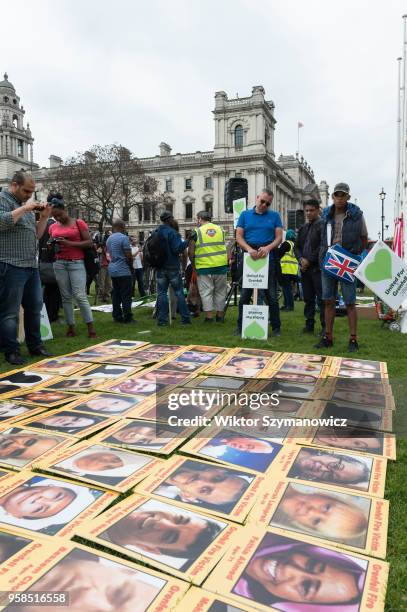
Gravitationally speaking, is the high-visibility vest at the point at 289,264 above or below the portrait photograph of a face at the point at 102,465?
above

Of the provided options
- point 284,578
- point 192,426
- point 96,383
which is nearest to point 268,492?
point 284,578

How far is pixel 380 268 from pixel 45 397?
3299 mm

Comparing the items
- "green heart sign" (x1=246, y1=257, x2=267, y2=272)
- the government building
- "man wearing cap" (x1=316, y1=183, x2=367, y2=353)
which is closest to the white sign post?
"green heart sign" (x1=246, y1=257, x2=267, y2=272)

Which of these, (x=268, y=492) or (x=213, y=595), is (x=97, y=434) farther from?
(x=213, y=595)

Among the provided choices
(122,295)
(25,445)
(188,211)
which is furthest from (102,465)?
(188,211)

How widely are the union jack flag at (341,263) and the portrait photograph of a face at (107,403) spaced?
7.43 ft

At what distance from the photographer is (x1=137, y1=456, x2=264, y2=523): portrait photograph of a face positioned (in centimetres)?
164

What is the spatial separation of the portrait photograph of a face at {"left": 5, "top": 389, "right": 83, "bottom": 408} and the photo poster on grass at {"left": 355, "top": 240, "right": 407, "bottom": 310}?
2757 millimetres

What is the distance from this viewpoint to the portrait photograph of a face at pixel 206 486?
1645 millimetres

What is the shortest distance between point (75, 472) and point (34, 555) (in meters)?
0.54

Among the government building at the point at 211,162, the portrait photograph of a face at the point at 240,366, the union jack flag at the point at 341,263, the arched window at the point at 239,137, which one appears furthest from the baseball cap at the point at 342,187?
the arched window at the point at 239,137

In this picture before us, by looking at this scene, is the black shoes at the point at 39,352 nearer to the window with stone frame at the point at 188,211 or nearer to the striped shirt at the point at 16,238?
the striped shirt at the point at 16,238

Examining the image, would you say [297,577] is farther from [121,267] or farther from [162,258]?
[121,267]

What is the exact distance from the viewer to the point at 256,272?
16.2 ft
